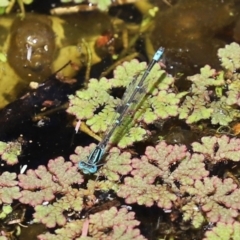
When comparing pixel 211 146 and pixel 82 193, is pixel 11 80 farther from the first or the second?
pixel 211 146

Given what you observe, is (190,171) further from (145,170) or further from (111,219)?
(111,219)

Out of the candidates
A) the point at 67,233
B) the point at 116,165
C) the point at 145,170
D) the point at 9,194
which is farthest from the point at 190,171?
the point at 9,194

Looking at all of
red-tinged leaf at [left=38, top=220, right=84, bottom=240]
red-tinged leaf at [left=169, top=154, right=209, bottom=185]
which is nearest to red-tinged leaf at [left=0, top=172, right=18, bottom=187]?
red-tinged leaf at [left=38, top=220, right=84, bottom=240]

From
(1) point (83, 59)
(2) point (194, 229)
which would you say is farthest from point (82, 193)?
(1) point (83, 59)

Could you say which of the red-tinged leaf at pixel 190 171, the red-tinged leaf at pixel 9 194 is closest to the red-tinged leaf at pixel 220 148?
the red-tinged leaf at pixel 190 171

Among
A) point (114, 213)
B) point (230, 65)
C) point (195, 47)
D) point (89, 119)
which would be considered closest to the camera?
point (114, 213)

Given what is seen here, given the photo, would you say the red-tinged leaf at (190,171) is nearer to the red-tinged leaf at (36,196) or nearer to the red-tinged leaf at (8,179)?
the red-tinged leaf at (36,196)

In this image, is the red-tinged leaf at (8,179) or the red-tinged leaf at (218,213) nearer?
the red-tinged leaf at (218,213)

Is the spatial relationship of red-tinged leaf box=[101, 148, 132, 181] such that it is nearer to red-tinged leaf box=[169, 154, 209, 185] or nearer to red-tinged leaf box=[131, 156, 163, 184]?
red-tinged leaf box=[131, 156, 163, 184]
